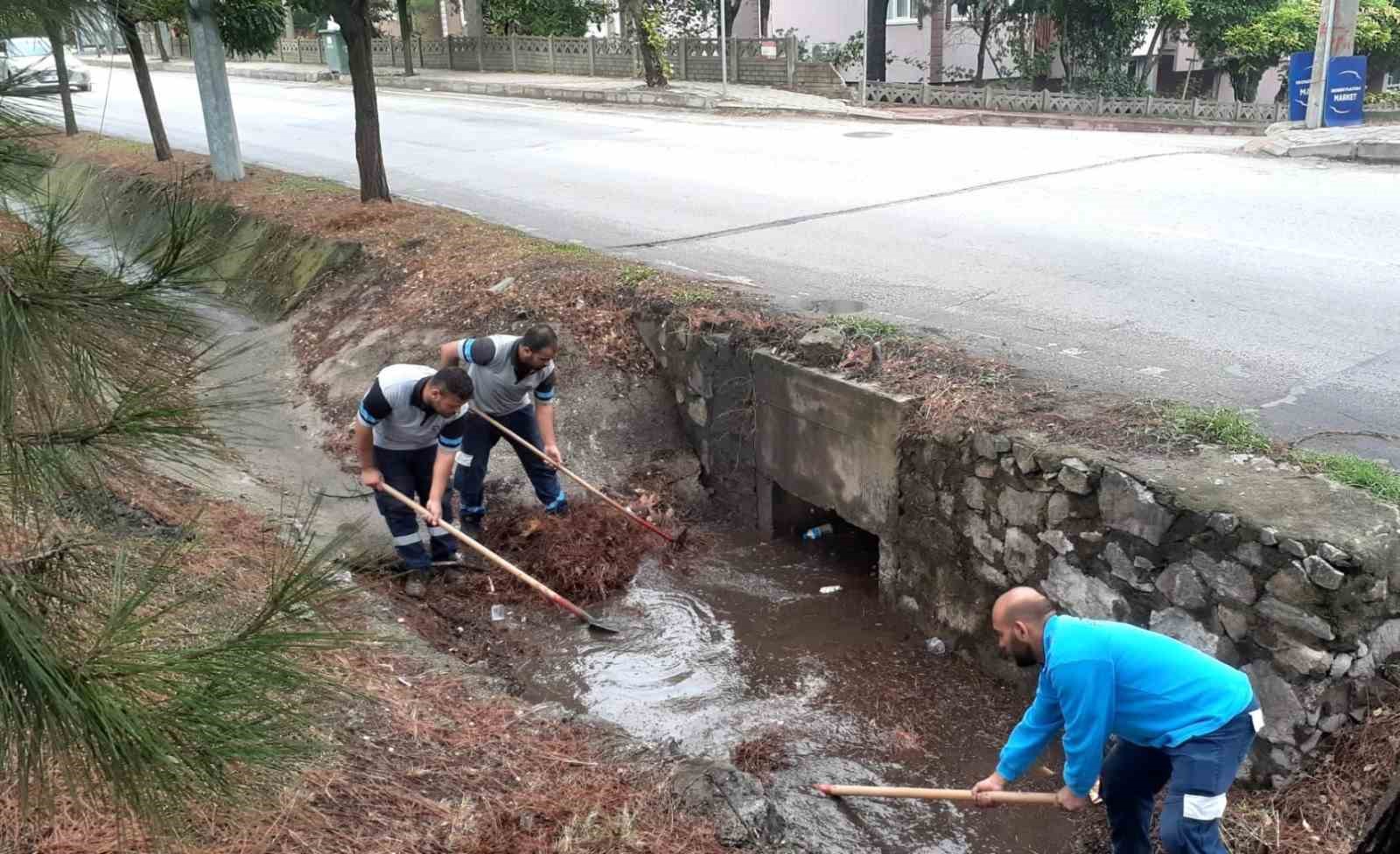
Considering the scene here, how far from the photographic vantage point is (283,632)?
2041 mm

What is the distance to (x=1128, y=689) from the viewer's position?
3.53 meters

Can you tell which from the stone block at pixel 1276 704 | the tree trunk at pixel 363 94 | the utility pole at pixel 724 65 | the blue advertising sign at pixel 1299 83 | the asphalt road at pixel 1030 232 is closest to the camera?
the stone block at pixel 1276 704

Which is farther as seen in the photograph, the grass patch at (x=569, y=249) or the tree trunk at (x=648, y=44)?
the tree trunk at (x=648, y=44)

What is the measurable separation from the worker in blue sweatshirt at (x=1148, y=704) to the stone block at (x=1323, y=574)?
0.78m

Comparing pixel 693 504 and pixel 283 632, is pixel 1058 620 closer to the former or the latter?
Answer: pixel 283 632

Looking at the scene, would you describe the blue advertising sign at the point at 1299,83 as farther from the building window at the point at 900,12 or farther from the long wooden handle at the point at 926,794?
the building window at the point at 900,12

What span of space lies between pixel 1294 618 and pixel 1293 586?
127mm

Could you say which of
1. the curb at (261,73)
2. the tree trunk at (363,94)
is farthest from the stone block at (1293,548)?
the curb at (261,73)

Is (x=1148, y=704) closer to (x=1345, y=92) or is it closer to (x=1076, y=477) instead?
(x=1076, y=477)

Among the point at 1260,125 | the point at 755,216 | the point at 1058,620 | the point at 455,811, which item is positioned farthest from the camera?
the point at 1260,125

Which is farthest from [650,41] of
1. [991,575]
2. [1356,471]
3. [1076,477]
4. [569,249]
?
[1356,471]

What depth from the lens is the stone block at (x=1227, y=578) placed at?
4301 mm

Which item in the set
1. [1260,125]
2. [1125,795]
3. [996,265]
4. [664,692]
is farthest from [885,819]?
[1260,125]

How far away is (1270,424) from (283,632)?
5.04 meters
